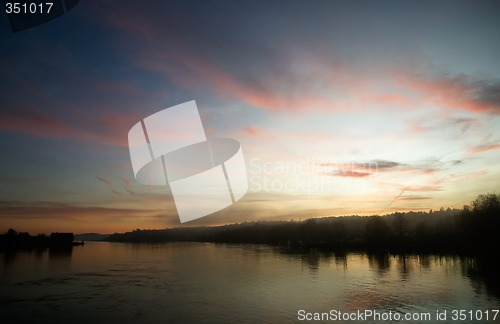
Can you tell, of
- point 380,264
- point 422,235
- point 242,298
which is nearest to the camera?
point 242,298

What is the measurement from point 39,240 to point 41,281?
10141 cm

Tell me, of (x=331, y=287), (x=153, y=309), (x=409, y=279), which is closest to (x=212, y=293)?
(x=153, y=309)

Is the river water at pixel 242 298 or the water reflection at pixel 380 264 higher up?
the river water at pixel 242 298

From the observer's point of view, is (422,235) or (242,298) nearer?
(242,298)

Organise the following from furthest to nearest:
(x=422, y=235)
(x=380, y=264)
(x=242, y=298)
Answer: (x=422, y=235)
(x=380, y=264)
(x=242, y=298)

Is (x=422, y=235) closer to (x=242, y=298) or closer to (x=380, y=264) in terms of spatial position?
(x=380, y=264)

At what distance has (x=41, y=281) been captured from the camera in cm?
2945

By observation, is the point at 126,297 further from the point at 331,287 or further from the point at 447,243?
the point at 447,243

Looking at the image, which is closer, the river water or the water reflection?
the river water

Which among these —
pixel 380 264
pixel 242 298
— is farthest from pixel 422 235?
pixel 242 298

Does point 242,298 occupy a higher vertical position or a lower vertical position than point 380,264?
higher

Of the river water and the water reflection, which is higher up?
the river water

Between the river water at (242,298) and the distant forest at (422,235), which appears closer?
the river water at (242,298)

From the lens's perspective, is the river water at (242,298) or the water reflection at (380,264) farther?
the water reflection at (380,264)
